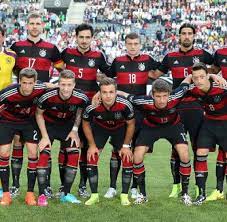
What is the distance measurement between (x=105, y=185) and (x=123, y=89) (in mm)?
2003

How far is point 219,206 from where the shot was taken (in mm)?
7578

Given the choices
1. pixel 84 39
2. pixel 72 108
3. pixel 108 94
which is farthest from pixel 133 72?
pixel 72 108

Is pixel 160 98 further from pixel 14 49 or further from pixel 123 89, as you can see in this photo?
pixel 14 49

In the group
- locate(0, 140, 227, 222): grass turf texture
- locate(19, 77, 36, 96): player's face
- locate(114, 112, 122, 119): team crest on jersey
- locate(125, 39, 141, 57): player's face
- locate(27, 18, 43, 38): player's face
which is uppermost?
locate(27, 18, 43, 38): player's face

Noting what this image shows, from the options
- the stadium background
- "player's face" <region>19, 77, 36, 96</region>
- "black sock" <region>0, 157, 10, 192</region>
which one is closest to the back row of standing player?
"player's face" <region>19, 77, 36, 96</region>

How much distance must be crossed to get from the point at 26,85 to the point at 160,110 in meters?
1.80

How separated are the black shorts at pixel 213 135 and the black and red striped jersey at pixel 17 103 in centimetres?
225

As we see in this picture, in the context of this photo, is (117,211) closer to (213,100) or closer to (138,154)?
(138,154)

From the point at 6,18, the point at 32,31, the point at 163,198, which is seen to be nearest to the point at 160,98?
the point at 163,198

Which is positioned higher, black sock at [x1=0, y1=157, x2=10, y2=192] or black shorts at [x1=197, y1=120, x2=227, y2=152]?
black shorts at [x1=197, y1=120, x2=227, y2=152]

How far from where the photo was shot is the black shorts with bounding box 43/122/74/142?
774 centimetres

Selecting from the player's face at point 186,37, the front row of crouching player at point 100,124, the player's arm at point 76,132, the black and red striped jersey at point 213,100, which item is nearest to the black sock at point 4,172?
the front row of crouching player at point 100,124

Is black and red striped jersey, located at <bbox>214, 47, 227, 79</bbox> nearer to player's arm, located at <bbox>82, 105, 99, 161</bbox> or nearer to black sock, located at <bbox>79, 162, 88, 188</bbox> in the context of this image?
player's arm, located at <bbox>82, 105, 99, 161</bbox>

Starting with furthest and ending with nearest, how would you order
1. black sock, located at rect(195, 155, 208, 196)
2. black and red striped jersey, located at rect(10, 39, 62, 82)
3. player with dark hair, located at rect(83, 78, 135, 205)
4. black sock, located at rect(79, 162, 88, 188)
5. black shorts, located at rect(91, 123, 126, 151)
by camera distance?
black and red striped jersey, located at rect(10, 39, 62, 82)
black sock, located at rect(79, 162, 88, 188)
black shorts, located at rect(91, 123, 126, 151)
black sock, located at rect(195, 155, 208, 196)
player with dark hair, located at rect(83, 78, 135, 205)
